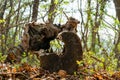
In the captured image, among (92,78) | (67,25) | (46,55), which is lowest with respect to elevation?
(92,78)

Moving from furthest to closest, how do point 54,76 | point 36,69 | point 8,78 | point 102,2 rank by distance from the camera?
point 102,2
point 36,69
point 54,76
point 8,78

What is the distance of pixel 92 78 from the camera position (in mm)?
3572

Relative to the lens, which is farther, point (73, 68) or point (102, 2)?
point (102, 2)

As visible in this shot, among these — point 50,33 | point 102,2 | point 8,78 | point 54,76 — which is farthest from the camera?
point 102,2

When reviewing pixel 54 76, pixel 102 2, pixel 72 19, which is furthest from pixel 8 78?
pixel 102 2

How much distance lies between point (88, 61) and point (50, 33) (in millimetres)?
859

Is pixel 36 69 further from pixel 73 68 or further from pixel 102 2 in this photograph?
pixel 102 2

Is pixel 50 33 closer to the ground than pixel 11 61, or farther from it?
farther from it

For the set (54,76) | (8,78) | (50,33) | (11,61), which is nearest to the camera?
(8,78)

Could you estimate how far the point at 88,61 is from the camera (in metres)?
4.56

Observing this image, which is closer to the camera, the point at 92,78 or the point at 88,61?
the point at 92,78

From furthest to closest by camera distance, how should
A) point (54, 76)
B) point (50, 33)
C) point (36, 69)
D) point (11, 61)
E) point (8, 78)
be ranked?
point (11, 61) → point (50, 33) → point (36, 69) → point (54, 76) → point (8, 78)

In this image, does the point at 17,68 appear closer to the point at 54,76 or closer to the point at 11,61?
the point at 54,76

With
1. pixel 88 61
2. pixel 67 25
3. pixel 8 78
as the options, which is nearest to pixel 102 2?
pixel 88 61
